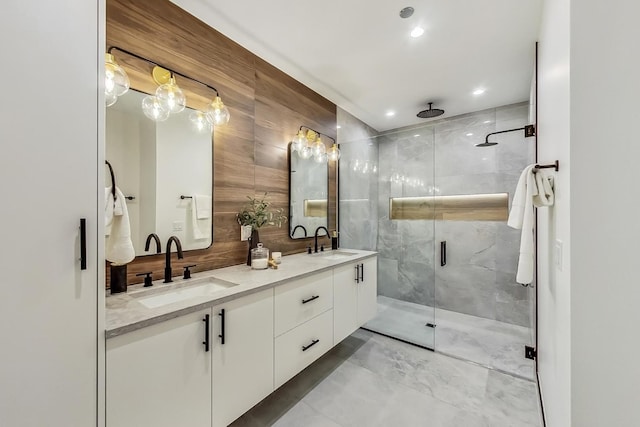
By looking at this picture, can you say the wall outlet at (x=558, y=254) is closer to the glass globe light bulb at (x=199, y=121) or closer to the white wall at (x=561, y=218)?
the white wall at (x=561, y=218)

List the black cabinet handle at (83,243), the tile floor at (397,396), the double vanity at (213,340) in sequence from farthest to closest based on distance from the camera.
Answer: the tile floor at (397,396) < the double vanity at (213,340) < the black cabinet handle at (83,243)

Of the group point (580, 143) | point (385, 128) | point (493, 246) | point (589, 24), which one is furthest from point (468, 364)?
point (385, 128)

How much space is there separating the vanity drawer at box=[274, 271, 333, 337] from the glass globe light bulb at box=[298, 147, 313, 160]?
1.31 metres

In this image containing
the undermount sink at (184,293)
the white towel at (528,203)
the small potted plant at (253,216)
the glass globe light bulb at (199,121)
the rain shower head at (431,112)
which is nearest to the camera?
the white towel at (528,203)

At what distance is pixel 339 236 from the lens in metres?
3.36

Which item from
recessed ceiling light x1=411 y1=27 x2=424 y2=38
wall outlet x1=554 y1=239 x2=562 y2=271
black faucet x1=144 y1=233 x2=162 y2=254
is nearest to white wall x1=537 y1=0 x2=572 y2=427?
wall outlet x1=554 y1=239 x2=562 y2=271

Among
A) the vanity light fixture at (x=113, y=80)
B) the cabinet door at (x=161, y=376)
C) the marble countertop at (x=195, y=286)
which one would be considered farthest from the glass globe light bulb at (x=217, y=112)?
the cabinet door at (x=161, y=376)

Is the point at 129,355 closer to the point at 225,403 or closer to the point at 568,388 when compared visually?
the point at 225,403

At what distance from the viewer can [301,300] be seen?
1.83 meters

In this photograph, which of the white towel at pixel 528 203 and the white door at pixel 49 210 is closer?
the white door at pixel 49 210

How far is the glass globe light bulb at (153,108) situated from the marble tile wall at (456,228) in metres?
2.90

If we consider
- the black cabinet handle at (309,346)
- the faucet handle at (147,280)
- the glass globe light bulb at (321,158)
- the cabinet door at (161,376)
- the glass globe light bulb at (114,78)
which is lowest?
the black cabinet handle at (309,346)

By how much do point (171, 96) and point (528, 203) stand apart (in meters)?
2.14

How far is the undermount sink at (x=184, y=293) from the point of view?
1.44 metres
